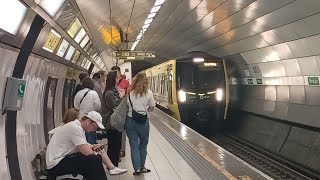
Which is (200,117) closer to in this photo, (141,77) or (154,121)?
(154,121)

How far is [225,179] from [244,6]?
17.1ft

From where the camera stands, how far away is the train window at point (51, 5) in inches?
179

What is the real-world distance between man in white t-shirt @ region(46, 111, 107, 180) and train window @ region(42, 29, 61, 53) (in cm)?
183

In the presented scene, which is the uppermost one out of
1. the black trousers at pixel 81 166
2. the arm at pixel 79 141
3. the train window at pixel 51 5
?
the train window at pixel 51 5

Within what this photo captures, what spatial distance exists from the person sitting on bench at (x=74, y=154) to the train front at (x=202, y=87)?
11.2 metres

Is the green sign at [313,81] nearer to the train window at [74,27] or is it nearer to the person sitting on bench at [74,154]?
the train window at [74,27]

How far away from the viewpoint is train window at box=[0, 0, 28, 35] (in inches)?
152

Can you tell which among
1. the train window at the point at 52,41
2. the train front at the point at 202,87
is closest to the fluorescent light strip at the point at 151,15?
the train front at the point at 202,87

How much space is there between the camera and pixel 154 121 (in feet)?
47.9

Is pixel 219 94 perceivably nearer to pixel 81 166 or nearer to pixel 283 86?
pixel 283 86

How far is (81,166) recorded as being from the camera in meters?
4.96

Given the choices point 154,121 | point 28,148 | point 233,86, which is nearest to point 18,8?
point 28,148

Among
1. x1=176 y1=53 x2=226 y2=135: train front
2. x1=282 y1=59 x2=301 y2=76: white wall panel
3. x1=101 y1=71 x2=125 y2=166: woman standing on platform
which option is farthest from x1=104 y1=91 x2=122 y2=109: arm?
x1=176 y1=53 x2=226 y2=135: train front

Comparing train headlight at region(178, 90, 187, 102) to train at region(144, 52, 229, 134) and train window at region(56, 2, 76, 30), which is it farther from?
train window at region(56, 2, 76, 30)
